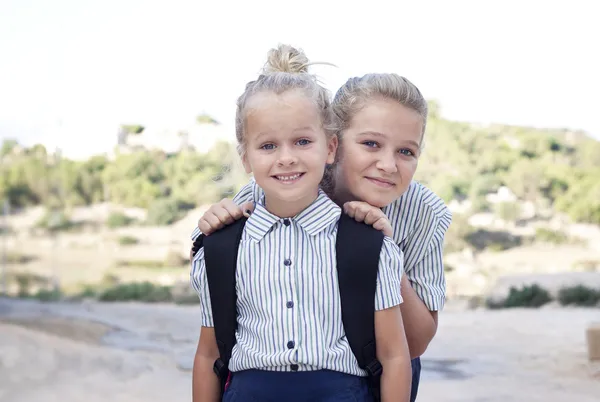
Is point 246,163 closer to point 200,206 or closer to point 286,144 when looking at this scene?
point 286,144

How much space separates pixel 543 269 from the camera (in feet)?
54.6

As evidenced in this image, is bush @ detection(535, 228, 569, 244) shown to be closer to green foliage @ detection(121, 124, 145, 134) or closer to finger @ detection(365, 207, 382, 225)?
green foliage @ detection(121, 124, 145, 134)

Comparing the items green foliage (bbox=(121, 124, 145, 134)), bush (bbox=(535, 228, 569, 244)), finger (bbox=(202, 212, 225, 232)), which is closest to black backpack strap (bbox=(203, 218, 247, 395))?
finger (bbox=(202, 212, 225, 232))

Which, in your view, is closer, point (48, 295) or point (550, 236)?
point (48, 295)

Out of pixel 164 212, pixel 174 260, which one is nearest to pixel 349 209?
pixel 174 260

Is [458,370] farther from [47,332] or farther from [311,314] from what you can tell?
[311,314]

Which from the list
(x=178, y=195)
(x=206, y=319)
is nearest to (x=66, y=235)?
(x=178, y=195)

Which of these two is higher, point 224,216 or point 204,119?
point 204,119

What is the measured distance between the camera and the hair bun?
191cm

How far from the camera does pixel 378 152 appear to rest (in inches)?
73.6

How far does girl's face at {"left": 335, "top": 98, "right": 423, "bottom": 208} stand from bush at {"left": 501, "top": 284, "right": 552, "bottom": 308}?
13.5m

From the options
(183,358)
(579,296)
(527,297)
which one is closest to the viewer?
(183,358)

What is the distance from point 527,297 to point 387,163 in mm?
13820

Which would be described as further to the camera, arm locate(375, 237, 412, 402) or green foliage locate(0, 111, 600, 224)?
green foliage locate(0, 111, 600, 224)
